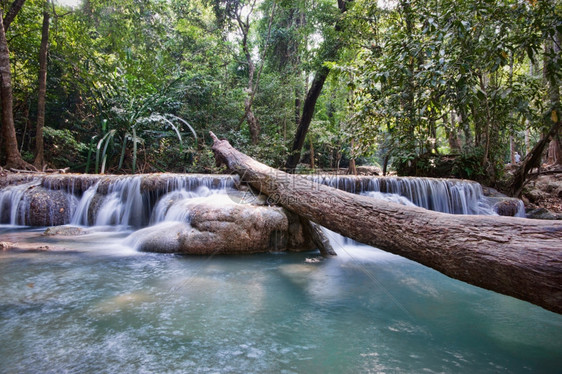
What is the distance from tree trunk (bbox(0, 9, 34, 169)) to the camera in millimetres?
7077

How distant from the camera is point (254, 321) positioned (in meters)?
2.51

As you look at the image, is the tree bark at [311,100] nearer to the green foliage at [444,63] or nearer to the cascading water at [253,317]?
the green foliage at [444,63]

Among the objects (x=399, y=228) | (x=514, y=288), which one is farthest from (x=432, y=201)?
(x=514, y=288)

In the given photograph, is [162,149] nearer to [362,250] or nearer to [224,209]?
[224,209]

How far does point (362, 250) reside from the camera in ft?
17.0

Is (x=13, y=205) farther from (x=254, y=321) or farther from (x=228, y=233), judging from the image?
(x=254, y=321)

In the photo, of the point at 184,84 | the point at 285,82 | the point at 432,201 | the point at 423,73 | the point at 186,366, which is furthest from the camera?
the point at 285,82

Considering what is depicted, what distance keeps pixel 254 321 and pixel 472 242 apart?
174cm

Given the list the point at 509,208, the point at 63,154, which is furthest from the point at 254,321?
the point at 63,154

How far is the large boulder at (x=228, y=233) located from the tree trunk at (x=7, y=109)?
515 cm

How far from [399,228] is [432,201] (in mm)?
5335

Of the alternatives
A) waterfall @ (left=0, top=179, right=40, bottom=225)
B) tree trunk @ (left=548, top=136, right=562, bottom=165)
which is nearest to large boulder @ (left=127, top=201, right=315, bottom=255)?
waterfall @ (left=0, top=179, right=40, bottom=225)

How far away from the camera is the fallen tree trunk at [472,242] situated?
64.1 inches

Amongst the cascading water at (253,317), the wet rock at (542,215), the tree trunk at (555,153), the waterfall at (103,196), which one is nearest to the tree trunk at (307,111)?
the waterfall at (103,196)
